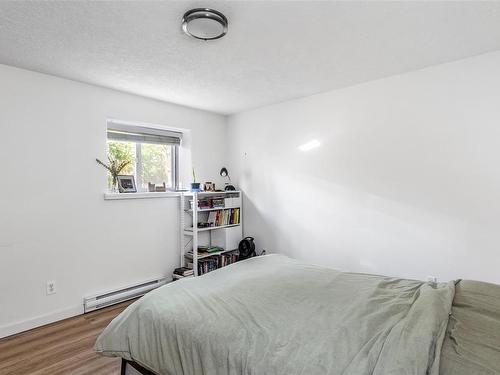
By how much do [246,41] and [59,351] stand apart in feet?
8.95

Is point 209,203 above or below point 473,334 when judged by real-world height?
above

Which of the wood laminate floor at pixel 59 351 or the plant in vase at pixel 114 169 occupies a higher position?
the plant in vase at pixel 114 169

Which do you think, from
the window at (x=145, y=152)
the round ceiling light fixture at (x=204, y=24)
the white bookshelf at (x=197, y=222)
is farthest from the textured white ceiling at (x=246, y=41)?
the white bookshelf at (x=197, y=222)

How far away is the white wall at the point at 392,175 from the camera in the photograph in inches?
95.6

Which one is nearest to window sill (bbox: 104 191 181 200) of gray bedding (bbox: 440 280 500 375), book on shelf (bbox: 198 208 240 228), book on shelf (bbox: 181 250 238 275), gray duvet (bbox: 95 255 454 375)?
book on shelf (bbox: 198 208 240 228)

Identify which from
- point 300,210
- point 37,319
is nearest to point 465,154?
point 300,210

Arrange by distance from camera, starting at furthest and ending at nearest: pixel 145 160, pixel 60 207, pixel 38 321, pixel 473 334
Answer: pixel 145 160
pixel 60 207
pixel 38 321
pixel 473 334

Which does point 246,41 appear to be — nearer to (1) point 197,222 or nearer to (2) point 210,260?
(1) point 197,222

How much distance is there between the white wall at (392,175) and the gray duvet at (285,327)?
1.01 meters

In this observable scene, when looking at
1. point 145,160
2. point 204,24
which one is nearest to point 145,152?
point 145,160

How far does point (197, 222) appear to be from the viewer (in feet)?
12.3

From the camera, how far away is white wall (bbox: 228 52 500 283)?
2.43 m

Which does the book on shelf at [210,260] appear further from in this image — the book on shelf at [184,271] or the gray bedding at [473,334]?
the gray bedding at [473,334]

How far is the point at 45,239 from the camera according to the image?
2.70 m
